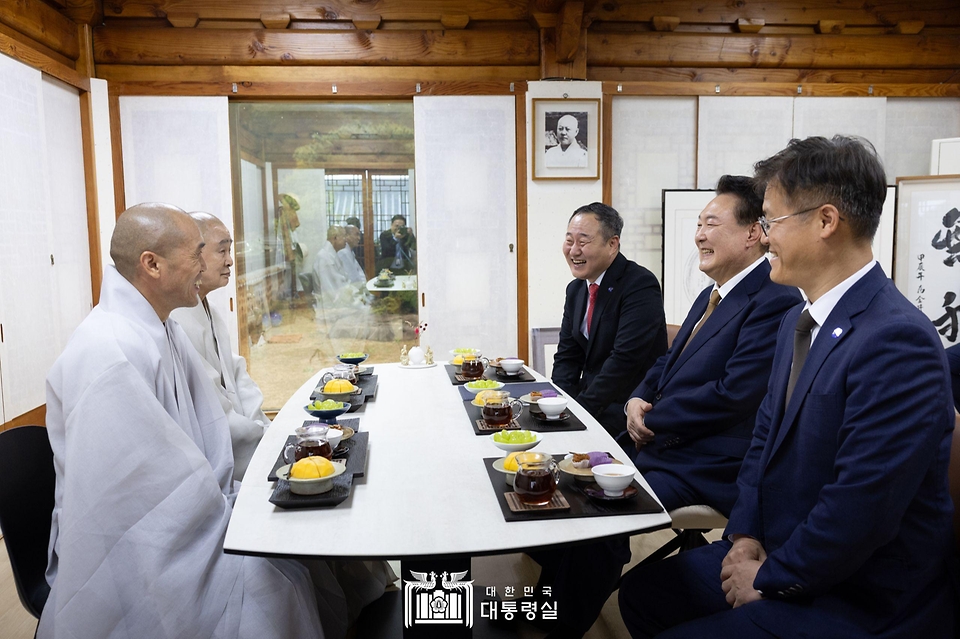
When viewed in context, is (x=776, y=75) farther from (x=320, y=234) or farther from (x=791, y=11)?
(x=320, y=234)

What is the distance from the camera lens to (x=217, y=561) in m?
1.67

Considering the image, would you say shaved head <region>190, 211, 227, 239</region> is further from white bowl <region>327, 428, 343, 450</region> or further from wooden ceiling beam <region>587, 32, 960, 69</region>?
wooden ceiling beam <region>587, 32, 960, 69</region>

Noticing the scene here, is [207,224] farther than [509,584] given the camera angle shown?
Yes

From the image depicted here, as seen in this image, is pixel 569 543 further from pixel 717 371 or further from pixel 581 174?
pixel 581 174

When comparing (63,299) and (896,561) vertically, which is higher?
(63,299)

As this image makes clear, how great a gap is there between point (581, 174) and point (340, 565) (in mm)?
3412

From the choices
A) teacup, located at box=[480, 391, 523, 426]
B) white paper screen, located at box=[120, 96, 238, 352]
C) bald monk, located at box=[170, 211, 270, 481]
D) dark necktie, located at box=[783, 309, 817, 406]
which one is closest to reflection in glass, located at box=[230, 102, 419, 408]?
white paper screen, located at box=[120, 96, 238, 352]

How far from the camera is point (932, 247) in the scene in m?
4.82

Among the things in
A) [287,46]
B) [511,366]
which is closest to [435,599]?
[511,366]

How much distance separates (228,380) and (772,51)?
461cm

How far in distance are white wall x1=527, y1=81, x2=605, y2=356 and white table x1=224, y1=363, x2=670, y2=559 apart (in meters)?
2.89

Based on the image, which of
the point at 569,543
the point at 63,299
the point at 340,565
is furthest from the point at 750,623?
the point at 63,299

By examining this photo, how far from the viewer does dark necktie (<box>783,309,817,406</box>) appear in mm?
1628

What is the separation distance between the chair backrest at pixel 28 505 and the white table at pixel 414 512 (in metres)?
0.54
